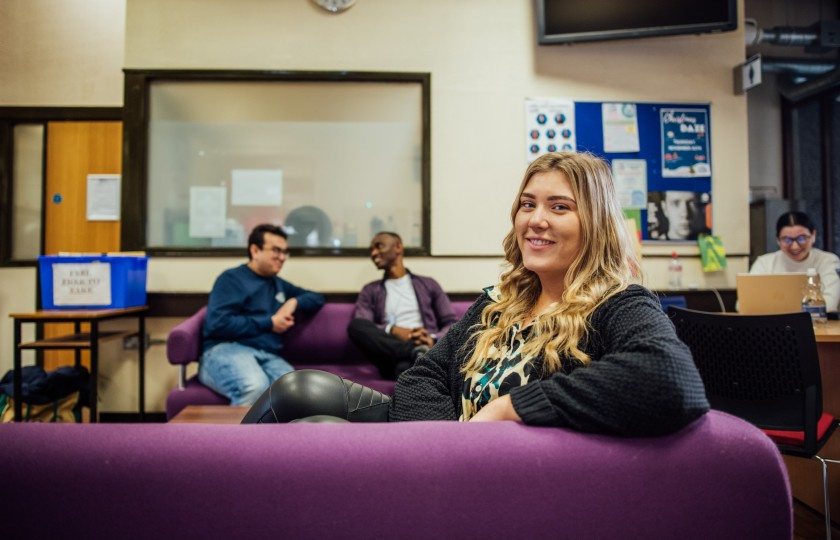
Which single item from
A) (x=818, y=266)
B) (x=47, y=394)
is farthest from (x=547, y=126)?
(x=47, y=394)

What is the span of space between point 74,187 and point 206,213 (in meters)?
1.38

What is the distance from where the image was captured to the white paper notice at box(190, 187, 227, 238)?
10.8ft

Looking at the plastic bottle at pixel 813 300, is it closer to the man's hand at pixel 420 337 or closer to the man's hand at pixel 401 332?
the man's hand at pixel 420 337

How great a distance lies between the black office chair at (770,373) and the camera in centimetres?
162

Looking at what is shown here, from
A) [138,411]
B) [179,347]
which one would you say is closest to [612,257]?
[179,347]

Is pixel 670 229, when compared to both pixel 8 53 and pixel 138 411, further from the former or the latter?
pixel 8 53

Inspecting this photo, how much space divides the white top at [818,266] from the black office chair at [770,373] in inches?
65.7

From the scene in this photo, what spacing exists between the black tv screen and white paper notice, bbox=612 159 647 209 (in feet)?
2.72

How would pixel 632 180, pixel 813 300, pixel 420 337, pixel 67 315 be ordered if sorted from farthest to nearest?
1. pixel 632 180
2. pixel 420 337
3. pixel 67 315
4. pixel 813 300

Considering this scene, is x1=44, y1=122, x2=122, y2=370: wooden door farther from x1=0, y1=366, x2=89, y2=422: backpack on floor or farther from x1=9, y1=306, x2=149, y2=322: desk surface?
x1=9, y1=306, x2=149, y2=322: desk surface

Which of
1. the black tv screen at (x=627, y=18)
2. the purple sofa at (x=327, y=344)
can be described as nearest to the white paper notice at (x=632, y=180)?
the black tv screen at (x=627, y=18)

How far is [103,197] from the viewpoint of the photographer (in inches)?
148

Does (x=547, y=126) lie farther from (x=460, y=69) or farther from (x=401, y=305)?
(x=401, y=305)

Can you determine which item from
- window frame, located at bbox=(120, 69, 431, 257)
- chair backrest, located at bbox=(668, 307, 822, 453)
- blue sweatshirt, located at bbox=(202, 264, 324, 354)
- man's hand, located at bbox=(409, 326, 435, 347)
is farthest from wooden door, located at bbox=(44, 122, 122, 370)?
chair backrest, located at bbox=(668, 307, 822, 453)
